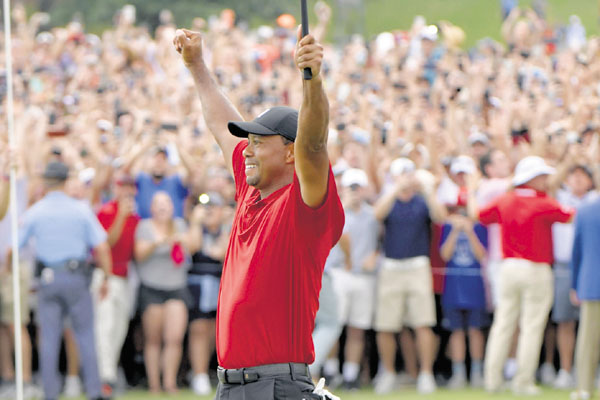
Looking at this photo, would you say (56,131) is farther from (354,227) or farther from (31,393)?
(354,227)

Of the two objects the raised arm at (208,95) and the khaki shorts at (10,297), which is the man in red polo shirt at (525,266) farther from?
the raised arm at (208,95)

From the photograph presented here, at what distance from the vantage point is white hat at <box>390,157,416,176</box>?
11.6m

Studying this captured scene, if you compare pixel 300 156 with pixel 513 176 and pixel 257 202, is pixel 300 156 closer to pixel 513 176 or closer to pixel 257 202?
pixel 257 202

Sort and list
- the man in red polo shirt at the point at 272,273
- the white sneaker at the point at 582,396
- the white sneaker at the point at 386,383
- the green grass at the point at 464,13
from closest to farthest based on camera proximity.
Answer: the man in red polo shirt at the point at 272,273 → the white sneaker at the point at 582,396 → the white sneaker at the point at 386,383 → the green grass at the point at 464,13

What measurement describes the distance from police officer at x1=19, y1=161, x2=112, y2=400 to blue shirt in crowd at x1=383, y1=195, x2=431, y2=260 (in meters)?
3.02

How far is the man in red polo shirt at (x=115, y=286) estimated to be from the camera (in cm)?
1135

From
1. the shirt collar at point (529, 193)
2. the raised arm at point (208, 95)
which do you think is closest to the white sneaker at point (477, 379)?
the shirt collar at point (529, 193)

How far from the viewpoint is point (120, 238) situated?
11406 mm

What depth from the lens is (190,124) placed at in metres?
13.8

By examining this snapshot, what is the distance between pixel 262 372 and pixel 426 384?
6.93m

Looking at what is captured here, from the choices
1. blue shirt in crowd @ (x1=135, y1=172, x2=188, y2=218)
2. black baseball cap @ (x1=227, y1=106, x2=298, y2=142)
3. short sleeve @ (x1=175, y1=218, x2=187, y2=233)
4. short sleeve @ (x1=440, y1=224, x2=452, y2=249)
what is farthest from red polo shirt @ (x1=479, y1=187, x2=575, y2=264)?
black baseball cap @ (x1=227, y1=106, x2=298, y2=142)

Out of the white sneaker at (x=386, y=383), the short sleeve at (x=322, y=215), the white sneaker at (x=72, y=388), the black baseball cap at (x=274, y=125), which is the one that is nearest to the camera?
the short sleeve at (x=322, y=215)

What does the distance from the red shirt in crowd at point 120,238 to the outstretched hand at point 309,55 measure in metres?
7.31

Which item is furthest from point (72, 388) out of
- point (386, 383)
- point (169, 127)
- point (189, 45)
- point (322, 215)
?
point (322, 215)
